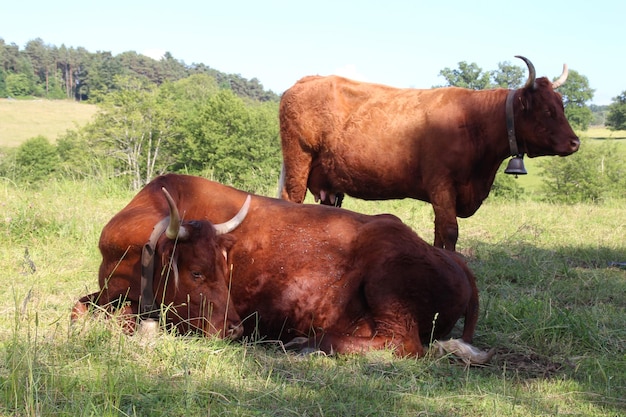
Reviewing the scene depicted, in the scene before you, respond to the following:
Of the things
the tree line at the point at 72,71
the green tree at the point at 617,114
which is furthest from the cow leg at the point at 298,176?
the tree line at the point at 72,71

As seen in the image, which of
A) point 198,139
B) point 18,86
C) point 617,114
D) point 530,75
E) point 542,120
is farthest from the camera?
point 18,86

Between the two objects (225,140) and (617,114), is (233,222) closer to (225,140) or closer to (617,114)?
(225,140)

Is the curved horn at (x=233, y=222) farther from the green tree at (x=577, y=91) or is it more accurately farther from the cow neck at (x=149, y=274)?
the green tree at (x=577, y=91)

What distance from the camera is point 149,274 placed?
3.90m

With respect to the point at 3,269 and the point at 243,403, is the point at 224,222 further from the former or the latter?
the point at 3,269

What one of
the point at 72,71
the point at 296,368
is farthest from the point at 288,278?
the point at 72,71

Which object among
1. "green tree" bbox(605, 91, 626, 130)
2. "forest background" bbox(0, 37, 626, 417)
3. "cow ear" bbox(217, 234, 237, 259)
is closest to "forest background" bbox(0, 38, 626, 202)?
"green tree" bbox(605, 91, 626, 130)

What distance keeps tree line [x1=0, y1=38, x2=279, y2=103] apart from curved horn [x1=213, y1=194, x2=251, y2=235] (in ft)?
381

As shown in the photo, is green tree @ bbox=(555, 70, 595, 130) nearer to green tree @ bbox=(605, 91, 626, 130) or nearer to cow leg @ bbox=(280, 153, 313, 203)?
green tree @ bbox=(605, 91, 626, 130)

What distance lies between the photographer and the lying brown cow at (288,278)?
3.88m

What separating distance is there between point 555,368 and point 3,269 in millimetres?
4593

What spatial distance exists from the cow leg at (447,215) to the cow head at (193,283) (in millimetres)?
3326

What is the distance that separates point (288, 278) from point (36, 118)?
8359 centimetres

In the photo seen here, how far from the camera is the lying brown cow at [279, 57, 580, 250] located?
263 inches
